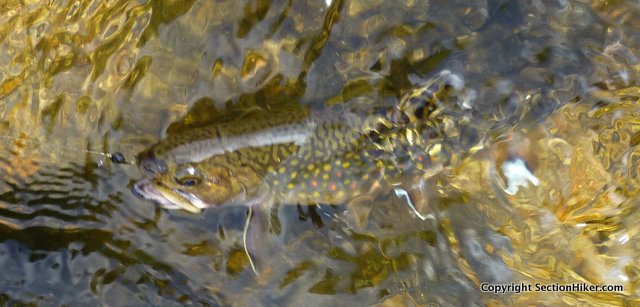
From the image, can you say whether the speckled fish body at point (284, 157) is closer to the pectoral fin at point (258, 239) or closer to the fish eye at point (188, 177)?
the fish eye at point (188, 177)

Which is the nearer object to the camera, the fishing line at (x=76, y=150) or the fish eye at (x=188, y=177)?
the fish eye at (x=188, y=177)

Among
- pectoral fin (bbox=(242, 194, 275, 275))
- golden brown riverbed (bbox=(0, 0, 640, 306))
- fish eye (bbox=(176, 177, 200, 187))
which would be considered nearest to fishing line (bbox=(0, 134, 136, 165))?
golden brown riverbed (bbox=(0, 0, 640, 306))

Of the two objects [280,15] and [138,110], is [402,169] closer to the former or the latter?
[280,15]

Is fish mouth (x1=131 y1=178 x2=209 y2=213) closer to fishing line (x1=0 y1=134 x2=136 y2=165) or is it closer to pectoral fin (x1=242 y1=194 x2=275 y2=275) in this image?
fishing line (x1=0 y1=134 x2=136 y2=165)

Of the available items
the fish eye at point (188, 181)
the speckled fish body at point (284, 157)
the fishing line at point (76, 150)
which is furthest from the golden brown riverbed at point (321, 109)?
the fish eye at point (188, 181)

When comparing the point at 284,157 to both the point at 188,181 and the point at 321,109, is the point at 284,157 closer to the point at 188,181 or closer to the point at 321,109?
the point at 321,109

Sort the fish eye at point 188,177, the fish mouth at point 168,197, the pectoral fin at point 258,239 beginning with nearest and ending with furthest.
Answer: the fish eye at point 188,177
the fish mouth at point 168,197
the pectoral fin at point 258,239

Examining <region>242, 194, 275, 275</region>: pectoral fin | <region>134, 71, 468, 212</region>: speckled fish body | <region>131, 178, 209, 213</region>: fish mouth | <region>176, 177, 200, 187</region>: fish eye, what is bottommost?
<region>242, 194, 275, 275</region>: pectoral fin
